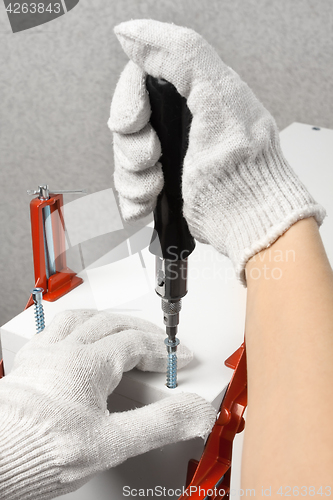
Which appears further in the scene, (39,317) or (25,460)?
(39,317)

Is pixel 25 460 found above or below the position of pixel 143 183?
below

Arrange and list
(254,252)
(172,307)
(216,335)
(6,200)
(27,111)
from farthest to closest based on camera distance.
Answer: (6,200)
(27,111)
(216,335)
(172,307)
(254,252)

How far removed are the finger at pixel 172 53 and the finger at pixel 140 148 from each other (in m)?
0.05

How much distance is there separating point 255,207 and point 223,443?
271 millimetres

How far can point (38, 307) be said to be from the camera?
22.9 inches

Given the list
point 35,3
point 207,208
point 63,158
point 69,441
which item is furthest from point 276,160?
point 63,158

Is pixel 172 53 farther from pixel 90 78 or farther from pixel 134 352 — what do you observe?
pixel 90 78

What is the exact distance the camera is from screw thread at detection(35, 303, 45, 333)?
1.91ft

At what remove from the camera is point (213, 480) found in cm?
54

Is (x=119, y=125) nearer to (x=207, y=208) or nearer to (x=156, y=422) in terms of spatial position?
(x=207, y=208)

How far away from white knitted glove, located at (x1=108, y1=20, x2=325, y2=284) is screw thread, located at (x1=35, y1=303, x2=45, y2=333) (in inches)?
8.2

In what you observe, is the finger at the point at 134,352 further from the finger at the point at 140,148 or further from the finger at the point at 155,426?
the finger at the point at 140,148

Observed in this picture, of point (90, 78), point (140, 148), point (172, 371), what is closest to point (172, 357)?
point (172, 371)

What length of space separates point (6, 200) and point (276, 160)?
1.40m
